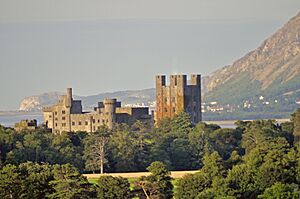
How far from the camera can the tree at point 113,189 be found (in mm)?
53719

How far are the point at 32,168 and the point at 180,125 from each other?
3340cm

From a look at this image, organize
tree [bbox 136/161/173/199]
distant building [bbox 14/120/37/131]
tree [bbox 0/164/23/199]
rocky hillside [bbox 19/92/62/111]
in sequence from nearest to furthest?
tree [bbox 0/164/23/199] < tree [bbox 136/161/173/199] < distant building [bbox 14/120/37/131] < rocky hillside [bbox 19/92/62/111]

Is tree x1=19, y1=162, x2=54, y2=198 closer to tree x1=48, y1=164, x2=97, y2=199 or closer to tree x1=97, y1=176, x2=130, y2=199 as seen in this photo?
tree x1=48, y1=164, x2=97, y2=199

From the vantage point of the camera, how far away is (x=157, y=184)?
54.6m

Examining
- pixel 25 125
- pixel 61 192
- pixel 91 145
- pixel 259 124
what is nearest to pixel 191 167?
pixel 91 145

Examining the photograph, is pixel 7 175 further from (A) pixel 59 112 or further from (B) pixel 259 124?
(A) pixel 59 112

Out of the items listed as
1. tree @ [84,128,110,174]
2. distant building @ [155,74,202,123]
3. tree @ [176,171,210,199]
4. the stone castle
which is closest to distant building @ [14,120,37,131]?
the stone castle

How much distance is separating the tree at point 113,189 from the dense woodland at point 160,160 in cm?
4

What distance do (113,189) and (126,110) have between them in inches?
1799

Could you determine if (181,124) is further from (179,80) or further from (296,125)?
(179,80)

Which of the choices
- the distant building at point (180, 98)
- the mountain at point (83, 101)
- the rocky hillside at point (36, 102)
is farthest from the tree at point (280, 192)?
the rocky hillside at point (36, 102)

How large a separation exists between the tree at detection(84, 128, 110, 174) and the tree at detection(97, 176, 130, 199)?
1527 centimetres

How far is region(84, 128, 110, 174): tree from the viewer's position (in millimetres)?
71100

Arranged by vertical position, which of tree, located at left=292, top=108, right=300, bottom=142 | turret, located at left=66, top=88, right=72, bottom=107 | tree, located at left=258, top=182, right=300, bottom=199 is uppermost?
turret, located at left=66, top=88, right=72, bottom=107
